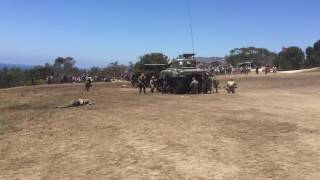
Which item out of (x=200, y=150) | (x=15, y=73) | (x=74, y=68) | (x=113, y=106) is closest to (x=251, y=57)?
(x=74, y=68)

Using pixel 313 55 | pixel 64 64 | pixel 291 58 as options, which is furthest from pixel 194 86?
pixel 64 64

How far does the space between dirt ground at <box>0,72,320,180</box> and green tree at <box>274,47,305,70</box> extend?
7246cm

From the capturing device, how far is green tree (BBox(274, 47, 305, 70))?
95.1 metres

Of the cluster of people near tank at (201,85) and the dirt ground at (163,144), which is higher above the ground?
the cluster of people near tank at (201,85)

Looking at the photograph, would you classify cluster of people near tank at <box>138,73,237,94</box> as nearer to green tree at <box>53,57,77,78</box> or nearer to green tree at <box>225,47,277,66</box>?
green tree at <box>53,57,77,78</box>

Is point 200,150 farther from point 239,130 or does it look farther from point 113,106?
point 113,106

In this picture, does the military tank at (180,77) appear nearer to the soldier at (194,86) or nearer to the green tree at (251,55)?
the soldier at (194,86)

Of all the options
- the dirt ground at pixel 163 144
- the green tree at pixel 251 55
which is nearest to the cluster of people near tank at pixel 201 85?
the dirt ground at pixel 163 144

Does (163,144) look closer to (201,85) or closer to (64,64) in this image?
(201,85)

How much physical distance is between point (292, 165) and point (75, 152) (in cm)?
550

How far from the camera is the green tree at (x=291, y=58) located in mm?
95062

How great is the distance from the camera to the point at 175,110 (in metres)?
24.0

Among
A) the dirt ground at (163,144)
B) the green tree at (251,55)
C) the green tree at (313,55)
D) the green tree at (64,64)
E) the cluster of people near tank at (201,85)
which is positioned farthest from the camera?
the green tree at (251,55)

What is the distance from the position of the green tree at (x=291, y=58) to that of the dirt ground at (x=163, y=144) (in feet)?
238
